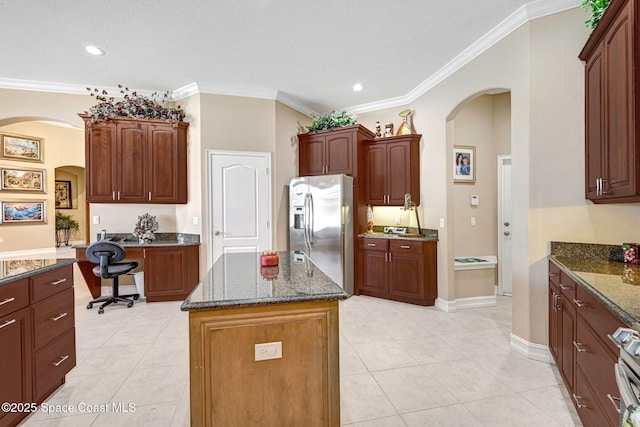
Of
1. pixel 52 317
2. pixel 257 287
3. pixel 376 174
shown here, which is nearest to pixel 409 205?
pixel 376 174

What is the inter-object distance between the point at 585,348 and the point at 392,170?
10.1ft

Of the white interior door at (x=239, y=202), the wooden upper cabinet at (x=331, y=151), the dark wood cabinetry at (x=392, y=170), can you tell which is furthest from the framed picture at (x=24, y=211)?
the dark wood cabinetry at (x=392, y=170)

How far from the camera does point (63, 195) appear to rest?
8.94 m

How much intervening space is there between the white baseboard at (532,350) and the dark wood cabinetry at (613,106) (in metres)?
1.30

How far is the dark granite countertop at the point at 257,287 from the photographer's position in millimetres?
1290

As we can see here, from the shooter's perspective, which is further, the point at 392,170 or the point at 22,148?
the point at 22,148

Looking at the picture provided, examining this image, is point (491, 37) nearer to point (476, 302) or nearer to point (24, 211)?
point (476, 302)

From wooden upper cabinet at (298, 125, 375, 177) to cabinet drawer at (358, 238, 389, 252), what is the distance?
3.26ft

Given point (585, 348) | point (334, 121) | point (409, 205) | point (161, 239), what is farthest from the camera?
point (334, 121)

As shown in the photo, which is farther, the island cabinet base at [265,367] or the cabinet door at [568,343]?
the cabinet door at [568,343]

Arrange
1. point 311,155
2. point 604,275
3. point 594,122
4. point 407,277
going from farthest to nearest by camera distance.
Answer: point 311,155
point 407,277
point 594,122
point 604,275

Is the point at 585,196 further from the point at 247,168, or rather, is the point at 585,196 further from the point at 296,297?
the point at 247,168

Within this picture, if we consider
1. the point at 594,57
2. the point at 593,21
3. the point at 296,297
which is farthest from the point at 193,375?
the point at 593,21

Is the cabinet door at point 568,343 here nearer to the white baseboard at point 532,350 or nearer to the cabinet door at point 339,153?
the white baseboard at point 532,350
